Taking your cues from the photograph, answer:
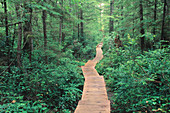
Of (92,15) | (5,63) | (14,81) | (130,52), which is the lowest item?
(14,81)

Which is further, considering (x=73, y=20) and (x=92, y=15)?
(x=92, y=15)

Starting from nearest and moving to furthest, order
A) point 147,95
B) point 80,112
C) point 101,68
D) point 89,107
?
point 80,112
point 89,107
point 147,95
point 101,68

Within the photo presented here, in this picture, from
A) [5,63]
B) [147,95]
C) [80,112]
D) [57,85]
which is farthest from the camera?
[5,63]

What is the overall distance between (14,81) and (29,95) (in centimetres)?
152

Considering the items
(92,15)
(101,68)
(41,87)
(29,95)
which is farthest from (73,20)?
(92,15)

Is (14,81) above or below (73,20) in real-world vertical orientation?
below

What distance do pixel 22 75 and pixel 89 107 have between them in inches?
186

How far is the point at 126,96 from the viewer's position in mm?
5391

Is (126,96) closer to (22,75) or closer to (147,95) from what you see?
(147,95)

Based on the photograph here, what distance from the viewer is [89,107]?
4.11 m

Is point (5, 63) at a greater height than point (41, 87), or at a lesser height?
greater

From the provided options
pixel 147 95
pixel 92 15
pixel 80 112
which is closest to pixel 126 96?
pixel 147 95

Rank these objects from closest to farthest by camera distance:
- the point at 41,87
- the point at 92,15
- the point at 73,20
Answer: the point at 41,87 → the point at 73,20 → the point at 92,15

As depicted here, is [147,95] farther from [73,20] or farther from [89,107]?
[73,20]
